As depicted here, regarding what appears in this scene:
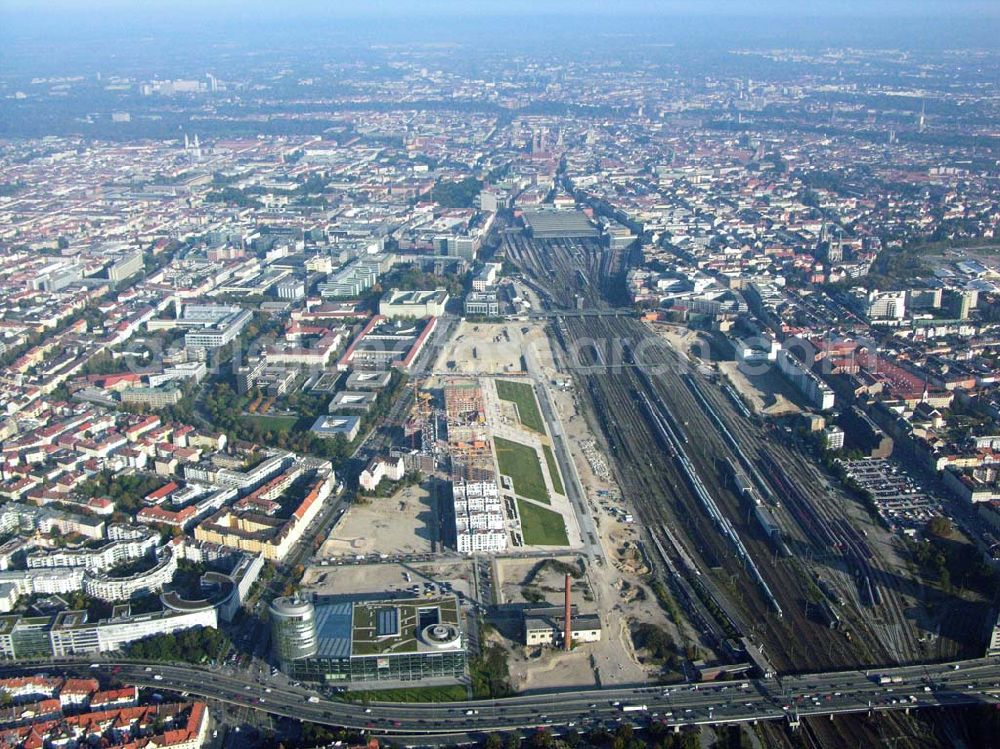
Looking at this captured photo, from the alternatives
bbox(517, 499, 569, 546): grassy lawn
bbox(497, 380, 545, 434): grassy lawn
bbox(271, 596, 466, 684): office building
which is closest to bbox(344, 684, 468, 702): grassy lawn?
bbox(271, 596, 466, 684): office building

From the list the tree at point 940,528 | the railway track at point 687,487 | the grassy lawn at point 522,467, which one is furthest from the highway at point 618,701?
the grassy lawn at point 522,467

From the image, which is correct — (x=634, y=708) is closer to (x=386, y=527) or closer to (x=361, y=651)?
(x=361, y=651)

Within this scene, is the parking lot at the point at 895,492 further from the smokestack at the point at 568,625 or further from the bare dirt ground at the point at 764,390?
the smokestack at the point at 568,625

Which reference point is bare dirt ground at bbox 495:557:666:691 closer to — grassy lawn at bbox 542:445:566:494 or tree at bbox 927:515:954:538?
grassy lawn at bbox 542:445:566:494

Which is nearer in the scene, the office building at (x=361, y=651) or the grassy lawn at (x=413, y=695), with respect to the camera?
the grassy lawn at (x=413, y=695)

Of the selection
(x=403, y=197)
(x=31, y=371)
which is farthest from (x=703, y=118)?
(x=31, y=371)

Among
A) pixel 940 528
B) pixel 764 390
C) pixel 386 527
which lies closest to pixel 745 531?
pixel 940 528
